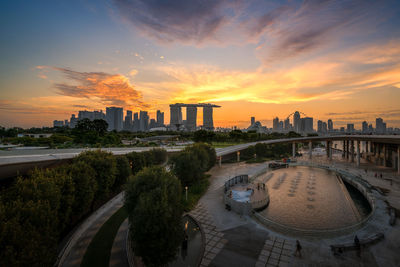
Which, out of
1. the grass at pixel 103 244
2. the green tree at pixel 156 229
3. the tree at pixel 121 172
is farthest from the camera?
the tree at pixel 121 172

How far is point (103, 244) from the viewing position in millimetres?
17688

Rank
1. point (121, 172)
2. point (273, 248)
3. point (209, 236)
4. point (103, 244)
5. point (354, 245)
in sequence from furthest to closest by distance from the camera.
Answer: point (121, 172) < point (209, 236) < point (103, 244) < point (273, 248) < point (354, 245)

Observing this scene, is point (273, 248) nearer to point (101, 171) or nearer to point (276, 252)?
point (276, 252)

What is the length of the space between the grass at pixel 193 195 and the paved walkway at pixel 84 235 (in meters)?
9.39

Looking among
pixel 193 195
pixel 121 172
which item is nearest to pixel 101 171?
pixel 121 172

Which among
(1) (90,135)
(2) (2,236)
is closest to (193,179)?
(2) (2,236)

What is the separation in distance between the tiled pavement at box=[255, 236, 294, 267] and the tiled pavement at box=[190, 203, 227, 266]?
368 cm

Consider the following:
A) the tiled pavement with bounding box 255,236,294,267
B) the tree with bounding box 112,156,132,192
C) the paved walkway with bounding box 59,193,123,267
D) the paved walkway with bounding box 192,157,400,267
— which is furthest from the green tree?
the tree with bounding box 112,156,132,192

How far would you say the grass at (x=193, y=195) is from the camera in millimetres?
25444

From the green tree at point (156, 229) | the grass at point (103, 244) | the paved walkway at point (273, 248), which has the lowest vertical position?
the grass at point (103, 244)

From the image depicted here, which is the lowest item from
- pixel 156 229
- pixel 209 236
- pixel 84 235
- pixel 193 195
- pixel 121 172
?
pixel 84 235

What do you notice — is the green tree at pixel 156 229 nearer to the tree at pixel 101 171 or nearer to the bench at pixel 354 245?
the tree at pixel 101 171

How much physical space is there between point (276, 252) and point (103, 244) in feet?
53.1

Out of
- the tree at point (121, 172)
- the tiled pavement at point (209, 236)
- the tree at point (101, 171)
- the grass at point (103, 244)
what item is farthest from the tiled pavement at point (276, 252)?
Result: the tree at point (121, 172)
